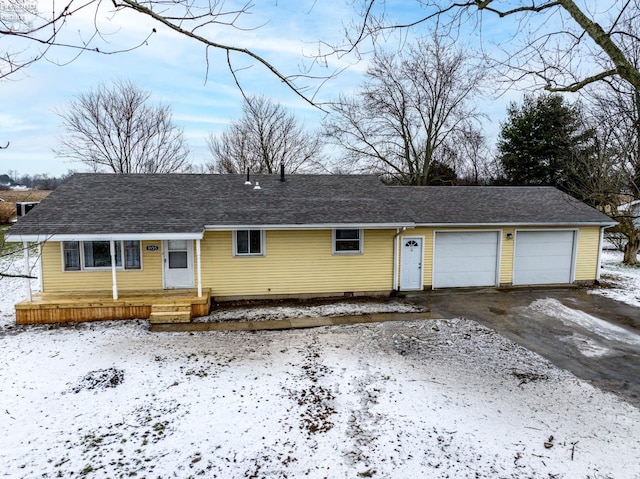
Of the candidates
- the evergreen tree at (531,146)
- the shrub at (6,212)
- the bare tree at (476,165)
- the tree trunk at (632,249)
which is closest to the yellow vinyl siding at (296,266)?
the tree trunk at (632,249)

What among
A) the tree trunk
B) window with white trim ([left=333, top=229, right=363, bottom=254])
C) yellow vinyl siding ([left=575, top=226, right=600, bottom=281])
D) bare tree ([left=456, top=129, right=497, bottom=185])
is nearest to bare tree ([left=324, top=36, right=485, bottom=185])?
bare tree ([left=456, top=129, right=497, bottom=185])

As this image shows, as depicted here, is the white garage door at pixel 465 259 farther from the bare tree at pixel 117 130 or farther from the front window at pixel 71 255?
the bare tree at pixel 117 130

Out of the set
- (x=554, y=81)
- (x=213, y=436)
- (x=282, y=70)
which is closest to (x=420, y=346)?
(x=213, y=436)

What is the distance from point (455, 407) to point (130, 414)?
15.2 feet

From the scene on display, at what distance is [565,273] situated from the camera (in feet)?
44.5

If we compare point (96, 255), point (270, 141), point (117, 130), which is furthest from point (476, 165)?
point (96, 255)

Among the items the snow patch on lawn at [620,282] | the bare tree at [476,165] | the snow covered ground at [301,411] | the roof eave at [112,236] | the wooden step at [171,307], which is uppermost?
the bare tree at [476,165]

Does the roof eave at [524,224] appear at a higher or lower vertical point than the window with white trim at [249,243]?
higher

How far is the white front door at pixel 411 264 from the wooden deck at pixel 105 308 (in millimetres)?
5936

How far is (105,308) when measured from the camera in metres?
9.60

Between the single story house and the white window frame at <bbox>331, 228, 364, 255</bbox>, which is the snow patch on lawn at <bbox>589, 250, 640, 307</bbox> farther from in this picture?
the white window frame at <bbox>331, 228, 364, 255</bbox>

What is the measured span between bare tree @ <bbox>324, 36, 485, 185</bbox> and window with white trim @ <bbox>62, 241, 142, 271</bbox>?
58.1ft

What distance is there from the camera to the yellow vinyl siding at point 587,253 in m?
13.4

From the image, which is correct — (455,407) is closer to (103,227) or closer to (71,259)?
(103,227)
